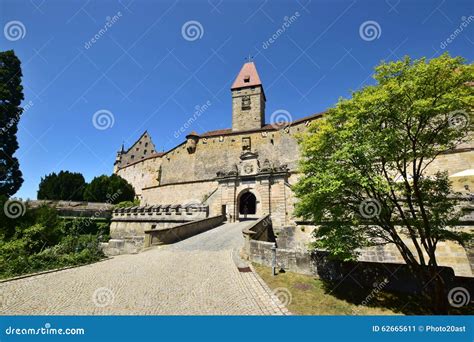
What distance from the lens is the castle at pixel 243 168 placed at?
1756 centimetres

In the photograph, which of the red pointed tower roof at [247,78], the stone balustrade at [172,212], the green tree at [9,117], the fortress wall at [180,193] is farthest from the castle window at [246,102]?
the green tree at [9,117]

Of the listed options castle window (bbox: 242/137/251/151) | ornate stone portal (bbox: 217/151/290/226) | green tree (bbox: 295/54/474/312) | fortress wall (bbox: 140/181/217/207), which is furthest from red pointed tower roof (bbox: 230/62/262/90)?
green tree (bbox: 295/54/474/312)

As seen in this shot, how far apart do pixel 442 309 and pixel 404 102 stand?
18.9ft

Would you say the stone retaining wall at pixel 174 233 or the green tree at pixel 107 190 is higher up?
the green tree at pixel 107 190
